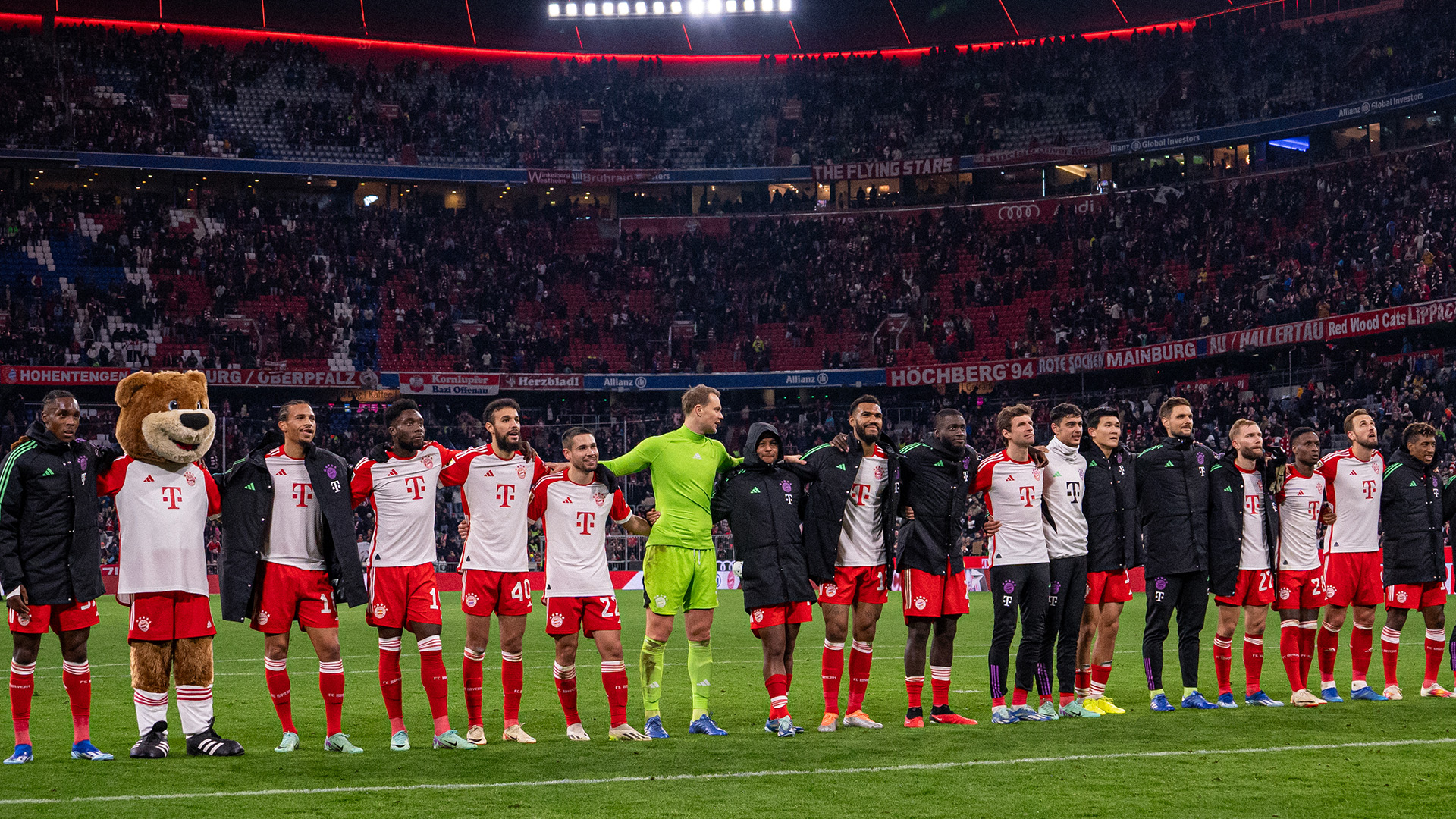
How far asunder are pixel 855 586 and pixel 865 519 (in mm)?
517

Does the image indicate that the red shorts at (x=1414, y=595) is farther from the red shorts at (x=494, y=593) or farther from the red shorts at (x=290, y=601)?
the red shorts at (x=290, y=601)

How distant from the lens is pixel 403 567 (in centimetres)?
A: 991

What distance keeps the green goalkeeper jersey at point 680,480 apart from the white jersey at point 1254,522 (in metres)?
4.61

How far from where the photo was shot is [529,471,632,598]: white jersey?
10.3 metres

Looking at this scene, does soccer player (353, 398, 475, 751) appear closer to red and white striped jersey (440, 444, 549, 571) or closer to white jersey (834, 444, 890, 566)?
red and white striped jersey (440, 444, 549, 571)

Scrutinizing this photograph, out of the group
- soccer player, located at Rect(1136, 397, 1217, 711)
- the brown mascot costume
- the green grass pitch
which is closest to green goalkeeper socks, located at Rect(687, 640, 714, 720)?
the green grass pitch

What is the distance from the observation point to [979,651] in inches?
698

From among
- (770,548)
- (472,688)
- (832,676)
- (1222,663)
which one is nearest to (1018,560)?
(832,676)

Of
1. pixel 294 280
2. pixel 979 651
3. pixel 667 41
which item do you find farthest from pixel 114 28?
pixel 979 651

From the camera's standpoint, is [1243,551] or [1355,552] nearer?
[1243,551]

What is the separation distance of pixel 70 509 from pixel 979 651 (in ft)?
37.5

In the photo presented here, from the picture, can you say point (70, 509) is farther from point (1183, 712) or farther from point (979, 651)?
point (979, 651)

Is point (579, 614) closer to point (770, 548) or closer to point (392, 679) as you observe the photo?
→ point (392, 679)

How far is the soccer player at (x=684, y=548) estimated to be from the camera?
1036 cm
